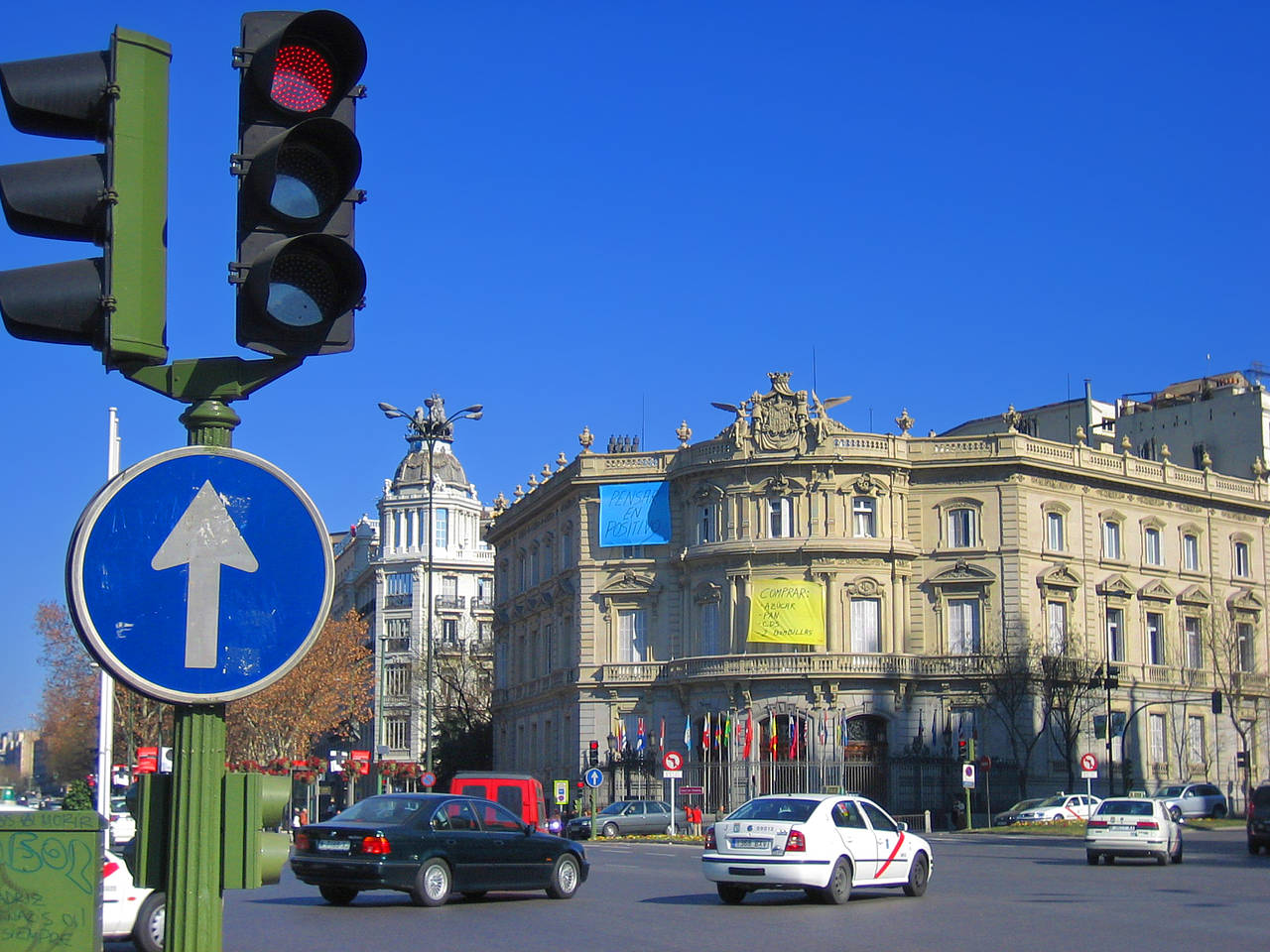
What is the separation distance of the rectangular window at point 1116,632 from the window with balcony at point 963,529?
703cm

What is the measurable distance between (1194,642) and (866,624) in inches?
641

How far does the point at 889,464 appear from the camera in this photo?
64312 mm

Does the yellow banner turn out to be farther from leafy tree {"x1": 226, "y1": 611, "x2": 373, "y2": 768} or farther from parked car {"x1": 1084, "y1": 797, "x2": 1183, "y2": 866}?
parked car {"x1": 1084, "y1": 797, "x2": 1183, "y2": 866}

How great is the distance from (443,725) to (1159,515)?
37892 mm

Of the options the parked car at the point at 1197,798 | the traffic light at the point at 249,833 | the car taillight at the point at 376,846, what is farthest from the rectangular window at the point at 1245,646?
the traffic light at the point at 249,833

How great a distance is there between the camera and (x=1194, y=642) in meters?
70.6

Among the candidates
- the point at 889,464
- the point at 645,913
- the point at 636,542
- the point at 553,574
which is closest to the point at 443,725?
the point at 553,574

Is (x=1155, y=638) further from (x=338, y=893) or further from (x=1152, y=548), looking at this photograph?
(x=338, y=893)

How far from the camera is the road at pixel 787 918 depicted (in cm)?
1647

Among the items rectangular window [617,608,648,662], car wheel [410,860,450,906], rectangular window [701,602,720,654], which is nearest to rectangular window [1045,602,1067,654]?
rectangular window [701,602,720,654]

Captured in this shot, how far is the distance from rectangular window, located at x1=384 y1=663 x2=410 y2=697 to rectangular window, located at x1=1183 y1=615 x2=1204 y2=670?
49655mm

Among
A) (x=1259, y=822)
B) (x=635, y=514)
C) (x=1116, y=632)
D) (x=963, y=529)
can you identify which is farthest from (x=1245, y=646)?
(x=1259, y=822)

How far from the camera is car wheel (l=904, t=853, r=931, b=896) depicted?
22734 millimetres

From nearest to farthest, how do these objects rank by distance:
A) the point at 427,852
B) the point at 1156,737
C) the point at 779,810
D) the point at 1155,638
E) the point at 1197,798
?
the point at 427,852, the point at 779,810, the point at 1197,798, the point at 1156,737, the point at 1155,638
